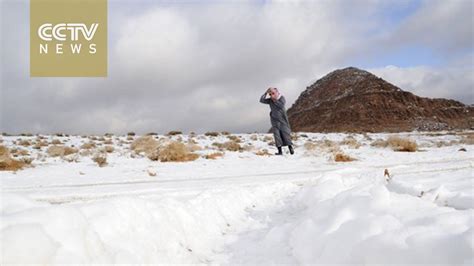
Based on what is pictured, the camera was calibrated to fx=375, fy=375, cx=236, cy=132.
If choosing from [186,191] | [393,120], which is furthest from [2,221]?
[393,120]

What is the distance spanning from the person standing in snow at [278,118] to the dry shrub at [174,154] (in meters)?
2.85

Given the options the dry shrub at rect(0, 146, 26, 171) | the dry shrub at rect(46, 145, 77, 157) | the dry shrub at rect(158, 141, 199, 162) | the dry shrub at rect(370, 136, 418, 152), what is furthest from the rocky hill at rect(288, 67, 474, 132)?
the dry shrub at rect(0, 146, 26, 171)

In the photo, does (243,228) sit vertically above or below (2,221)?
below

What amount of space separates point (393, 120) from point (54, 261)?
51898 millimetres

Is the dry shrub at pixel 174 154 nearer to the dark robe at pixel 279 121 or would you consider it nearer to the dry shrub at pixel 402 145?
the dark robe at pixel 279 121

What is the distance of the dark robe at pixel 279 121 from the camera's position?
12.2 metres

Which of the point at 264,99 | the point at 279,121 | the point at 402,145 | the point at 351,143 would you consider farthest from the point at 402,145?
the point at 264,99

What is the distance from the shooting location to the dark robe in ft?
39.9

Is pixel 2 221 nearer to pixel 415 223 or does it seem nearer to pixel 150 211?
pixel 150 211

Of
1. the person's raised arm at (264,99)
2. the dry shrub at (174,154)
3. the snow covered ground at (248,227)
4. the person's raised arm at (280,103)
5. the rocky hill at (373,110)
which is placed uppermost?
the rocky hill at (373,110)

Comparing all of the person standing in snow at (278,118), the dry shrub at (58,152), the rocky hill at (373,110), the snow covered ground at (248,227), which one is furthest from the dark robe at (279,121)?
the rocky hill at (373,110)

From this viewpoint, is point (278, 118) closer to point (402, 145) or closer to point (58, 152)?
point (402, 145)

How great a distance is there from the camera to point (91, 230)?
7.88 ft

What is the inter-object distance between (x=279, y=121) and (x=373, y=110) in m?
42.1
